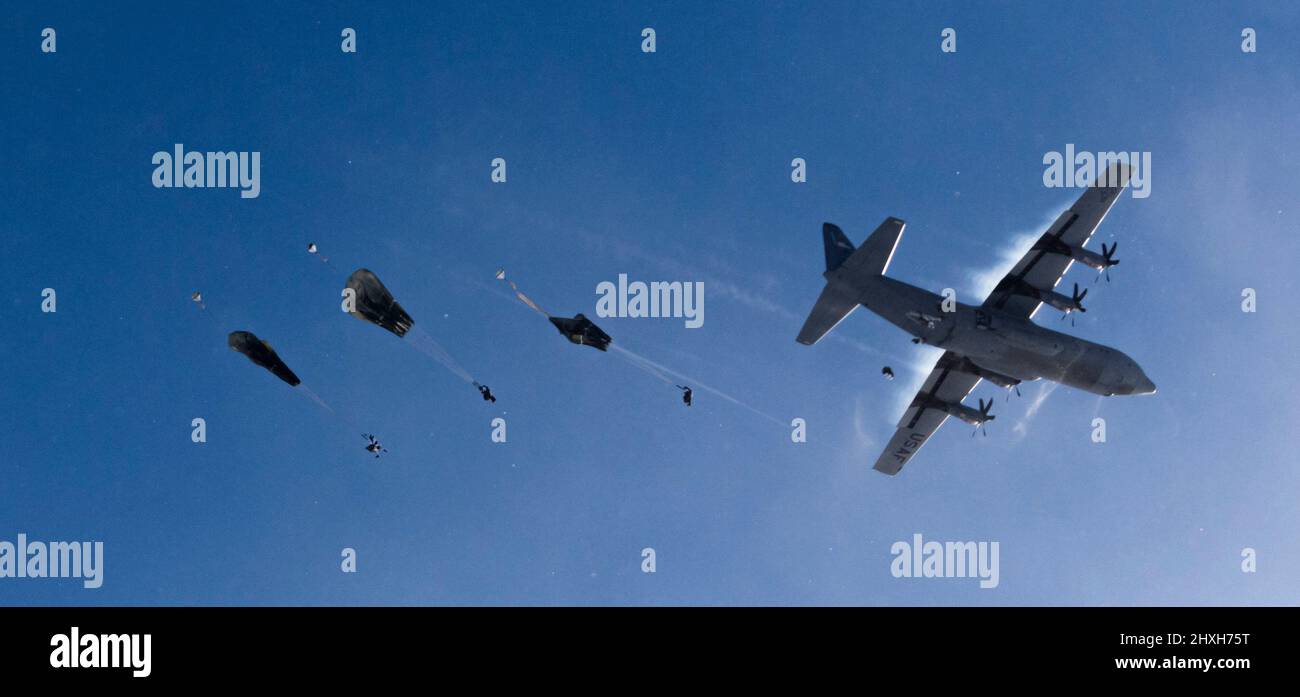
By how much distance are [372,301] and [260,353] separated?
4657 millimetres

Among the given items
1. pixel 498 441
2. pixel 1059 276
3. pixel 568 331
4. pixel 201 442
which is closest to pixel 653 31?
pixel 568 331

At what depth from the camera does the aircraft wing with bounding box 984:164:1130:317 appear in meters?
36.9

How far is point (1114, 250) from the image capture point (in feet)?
123

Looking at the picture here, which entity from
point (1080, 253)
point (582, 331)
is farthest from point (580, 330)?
point (1080, 253)

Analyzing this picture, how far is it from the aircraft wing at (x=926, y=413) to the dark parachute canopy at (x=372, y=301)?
2385 cm

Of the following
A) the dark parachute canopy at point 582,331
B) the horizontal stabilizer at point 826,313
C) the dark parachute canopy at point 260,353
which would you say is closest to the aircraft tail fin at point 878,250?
the horizontal stabilizer at point 826,313

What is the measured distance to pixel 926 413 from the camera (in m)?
44.5

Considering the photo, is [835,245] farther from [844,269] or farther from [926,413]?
[926,413]

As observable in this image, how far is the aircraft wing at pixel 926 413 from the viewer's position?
4338 centimetres

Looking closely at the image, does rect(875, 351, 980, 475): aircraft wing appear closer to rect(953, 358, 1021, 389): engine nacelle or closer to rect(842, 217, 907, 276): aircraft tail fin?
rect(953, 358, 1021, 389): engine nacelle

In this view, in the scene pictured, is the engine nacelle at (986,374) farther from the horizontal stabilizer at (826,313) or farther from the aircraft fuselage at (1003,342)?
the horizontal stabilizer at (826,313)

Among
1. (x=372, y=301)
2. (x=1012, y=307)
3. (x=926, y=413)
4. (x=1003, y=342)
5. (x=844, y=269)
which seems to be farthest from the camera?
(x=926, y=413)

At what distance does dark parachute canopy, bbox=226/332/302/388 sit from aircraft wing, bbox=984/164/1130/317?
90.5ft
